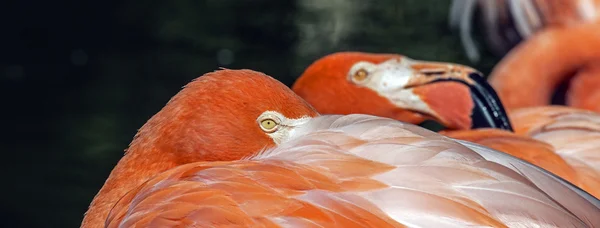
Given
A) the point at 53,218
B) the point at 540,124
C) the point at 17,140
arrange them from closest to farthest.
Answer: the point at 540,124, the point at 53,218, the point at 17,140

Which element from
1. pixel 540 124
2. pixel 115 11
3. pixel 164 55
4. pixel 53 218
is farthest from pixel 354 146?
pixel 115 11

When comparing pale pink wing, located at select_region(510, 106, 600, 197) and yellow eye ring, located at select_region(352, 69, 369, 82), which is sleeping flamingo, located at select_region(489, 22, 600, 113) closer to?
pale pink wing, located at select_region(510, 106, 600, 197)

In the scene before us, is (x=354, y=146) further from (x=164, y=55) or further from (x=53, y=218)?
(x=164, y=55)

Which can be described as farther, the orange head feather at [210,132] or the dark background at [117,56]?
the dark background at [117,56]

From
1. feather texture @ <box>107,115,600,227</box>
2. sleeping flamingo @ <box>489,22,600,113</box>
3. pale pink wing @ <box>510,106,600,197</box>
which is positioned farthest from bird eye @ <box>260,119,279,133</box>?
sleeping flamingo @ <box>489,22,600,113</box>

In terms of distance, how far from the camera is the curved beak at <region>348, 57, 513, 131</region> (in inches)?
94.4

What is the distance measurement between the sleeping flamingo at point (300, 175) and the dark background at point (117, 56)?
7.27 ft

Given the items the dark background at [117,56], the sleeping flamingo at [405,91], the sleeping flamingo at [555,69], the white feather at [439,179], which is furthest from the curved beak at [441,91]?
the dark background at [117,56]

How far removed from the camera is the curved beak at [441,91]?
2.40 m

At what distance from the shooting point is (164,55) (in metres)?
5.12

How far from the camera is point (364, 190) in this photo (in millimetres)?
1366

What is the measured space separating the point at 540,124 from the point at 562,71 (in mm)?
877

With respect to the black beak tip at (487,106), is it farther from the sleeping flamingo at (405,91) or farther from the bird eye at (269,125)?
the bird eye at (269,125)

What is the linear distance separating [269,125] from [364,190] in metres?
0.34
